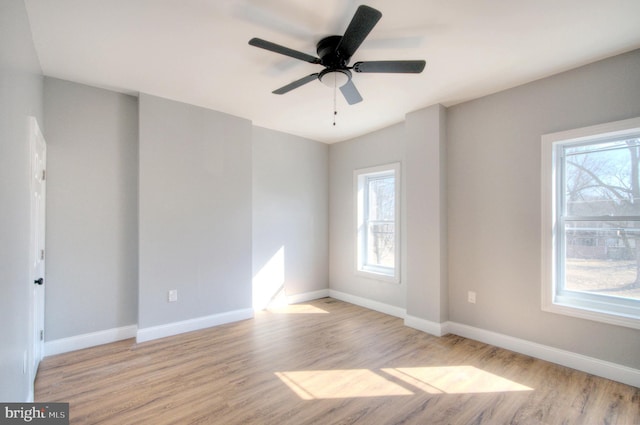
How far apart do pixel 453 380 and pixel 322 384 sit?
1094mm

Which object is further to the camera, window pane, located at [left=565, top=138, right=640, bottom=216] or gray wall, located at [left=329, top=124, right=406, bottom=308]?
gray wall, located at [left=329, top=124, right=406, bottom=308]

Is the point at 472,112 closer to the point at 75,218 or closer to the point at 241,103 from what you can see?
the point at 241,103

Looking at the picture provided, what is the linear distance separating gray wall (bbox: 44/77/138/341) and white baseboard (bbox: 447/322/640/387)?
3.79 metres

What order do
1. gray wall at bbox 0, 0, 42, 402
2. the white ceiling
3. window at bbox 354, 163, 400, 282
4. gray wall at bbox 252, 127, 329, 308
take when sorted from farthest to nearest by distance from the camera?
1. gray wall at bbox 252, 127, 329, 308
2. window at bbox 354, 163, 400, 282
3. the white ceiling
4. gray wall at bbox 0, 0, 42, 402

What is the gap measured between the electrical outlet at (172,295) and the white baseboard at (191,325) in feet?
0.88

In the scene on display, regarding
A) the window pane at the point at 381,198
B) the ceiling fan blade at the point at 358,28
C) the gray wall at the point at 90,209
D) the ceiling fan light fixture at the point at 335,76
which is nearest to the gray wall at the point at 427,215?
the window pane at the point at 381,198

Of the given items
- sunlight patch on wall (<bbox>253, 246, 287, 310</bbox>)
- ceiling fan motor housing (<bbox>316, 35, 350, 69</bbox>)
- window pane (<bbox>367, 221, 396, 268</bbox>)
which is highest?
ceiling fan motor housing (<bbox>316, 35, 350, 69</bbox>)

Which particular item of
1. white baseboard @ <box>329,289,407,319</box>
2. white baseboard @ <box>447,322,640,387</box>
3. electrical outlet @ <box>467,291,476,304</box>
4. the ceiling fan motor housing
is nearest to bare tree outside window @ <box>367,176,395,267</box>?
white baseboard @ <box>329,289,407,319</box>

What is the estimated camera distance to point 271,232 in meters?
4.58

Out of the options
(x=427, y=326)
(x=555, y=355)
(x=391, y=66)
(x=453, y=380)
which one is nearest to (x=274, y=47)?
(x=391, y=66)

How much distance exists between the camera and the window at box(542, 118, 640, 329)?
8.18 feet

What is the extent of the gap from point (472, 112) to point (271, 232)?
3115 millimetres

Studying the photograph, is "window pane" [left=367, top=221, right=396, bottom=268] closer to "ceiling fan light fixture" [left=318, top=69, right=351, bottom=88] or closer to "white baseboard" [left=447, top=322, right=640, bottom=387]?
"white baseboard" [left=447, top=322, right=640, bottom=387]

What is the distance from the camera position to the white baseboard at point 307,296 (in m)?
4.77
